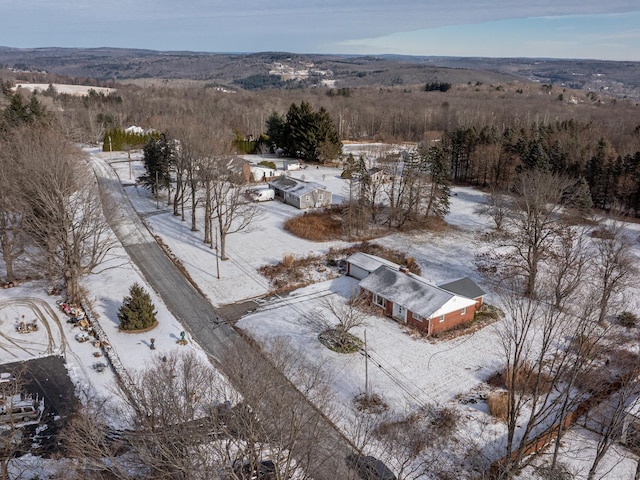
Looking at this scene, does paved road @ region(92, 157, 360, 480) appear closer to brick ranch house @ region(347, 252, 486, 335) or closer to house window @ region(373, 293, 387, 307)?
house window @ region(373, 293, 387, 307)

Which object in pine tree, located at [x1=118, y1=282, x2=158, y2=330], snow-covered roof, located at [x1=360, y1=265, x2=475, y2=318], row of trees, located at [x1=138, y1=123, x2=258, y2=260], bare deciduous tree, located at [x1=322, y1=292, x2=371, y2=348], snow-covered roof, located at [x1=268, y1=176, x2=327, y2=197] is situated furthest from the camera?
snow-covered roof, located at [x1=268, y1=176, x2=327, y2=197]

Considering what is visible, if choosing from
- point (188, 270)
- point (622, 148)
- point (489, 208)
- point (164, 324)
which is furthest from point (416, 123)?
point (164, 324)

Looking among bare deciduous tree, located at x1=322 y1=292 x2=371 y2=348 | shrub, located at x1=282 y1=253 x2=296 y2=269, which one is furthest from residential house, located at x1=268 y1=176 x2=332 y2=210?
bare deciduous tree, located at x1=322 y1=292 x2=371 y2=348

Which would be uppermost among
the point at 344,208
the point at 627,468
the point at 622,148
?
the point at 622,148

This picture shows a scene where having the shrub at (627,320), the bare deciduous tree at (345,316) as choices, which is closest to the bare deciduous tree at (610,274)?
the shrub at (627,320)

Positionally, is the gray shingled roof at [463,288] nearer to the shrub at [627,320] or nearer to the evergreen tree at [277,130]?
the shrub at [627,320]

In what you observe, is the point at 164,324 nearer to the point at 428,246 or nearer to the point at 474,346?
the point at 474,346
